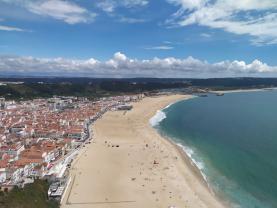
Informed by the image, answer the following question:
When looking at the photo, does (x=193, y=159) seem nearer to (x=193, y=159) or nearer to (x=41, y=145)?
(x=193, y=159)

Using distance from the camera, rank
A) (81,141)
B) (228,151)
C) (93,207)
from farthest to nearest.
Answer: (81,141) < (228,151) < (93,207)

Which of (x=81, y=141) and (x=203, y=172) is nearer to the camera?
(x=203, y=172)

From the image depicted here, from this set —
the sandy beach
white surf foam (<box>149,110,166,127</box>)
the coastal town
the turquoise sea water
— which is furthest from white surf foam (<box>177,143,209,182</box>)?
white surf foam (<box>149,110,166,127</box>)

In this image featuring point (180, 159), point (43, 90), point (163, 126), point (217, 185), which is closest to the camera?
point (217, 185)

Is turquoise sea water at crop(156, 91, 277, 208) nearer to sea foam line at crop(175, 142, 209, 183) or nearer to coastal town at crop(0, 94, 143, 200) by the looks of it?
sea foam line at crop(175, 142, 209, 183)

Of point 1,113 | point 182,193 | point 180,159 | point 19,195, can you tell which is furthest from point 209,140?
point 1,113

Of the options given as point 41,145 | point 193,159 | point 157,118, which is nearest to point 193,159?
point 193,159

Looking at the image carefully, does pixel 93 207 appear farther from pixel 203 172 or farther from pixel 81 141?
pixel 81 141

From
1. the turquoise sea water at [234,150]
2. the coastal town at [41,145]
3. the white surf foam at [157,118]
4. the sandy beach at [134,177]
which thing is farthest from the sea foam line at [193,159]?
the white surf foam at [157,118]
